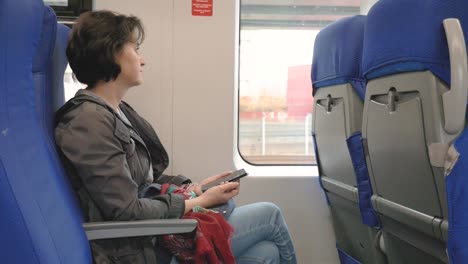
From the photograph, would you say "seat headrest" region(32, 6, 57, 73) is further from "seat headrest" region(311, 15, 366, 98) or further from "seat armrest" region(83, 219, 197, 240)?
"seat headrest" region(311, 15, 366, 98)

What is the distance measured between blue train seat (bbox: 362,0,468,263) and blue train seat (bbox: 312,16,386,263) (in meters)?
0.21

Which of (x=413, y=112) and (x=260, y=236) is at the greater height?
(x=413, y=112)

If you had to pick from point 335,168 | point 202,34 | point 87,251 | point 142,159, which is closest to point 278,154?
point 335,168

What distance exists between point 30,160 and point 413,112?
1066 mm

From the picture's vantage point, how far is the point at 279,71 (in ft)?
9.43

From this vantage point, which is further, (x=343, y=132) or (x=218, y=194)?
(x=343, y=132)

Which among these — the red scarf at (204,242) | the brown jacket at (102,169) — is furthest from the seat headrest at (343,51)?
the brown jacket at (102,169)

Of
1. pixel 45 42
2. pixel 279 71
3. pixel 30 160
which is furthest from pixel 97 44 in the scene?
pixel 279 71

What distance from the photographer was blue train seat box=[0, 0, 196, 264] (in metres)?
0.98

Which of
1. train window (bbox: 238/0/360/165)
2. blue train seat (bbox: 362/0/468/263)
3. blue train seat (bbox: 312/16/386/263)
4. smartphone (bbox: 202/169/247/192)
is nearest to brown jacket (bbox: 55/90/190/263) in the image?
smartphone (bbox: 202/169/247/192)

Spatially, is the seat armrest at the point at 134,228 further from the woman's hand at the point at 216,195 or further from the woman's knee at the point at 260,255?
the woman's knee at the point at 260,255

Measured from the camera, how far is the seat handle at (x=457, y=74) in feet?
3.81

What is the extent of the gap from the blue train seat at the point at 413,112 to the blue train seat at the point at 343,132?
0.21 m

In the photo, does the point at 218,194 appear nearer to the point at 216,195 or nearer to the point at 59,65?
the point at 216,195
